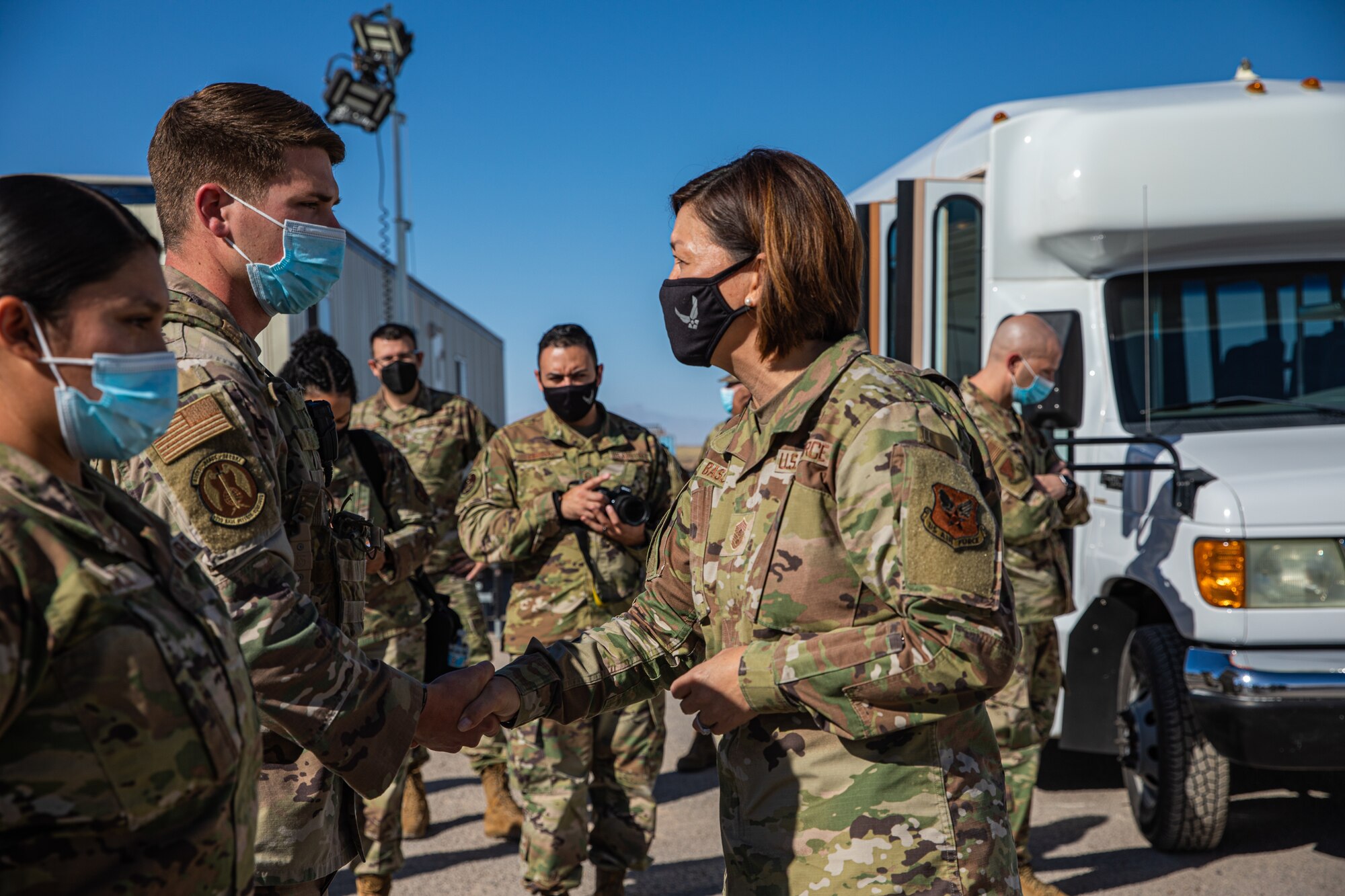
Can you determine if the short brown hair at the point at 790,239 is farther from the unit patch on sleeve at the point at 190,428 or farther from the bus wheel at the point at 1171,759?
the bus wheel at the point at 1171,759

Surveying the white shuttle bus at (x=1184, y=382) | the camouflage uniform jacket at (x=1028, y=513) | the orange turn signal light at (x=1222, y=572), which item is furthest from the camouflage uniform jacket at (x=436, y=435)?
the orange turn signal light at (x=1222, y=572)

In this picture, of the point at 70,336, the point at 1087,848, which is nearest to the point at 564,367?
the point at 1087,848

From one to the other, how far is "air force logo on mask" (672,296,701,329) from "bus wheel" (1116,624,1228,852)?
10.7 feet

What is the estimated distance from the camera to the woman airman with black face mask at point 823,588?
68.9 inches

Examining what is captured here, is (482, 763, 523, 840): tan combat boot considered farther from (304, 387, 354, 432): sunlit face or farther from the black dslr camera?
(304, 387, 354, 432): sunlit face

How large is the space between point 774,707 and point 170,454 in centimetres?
107

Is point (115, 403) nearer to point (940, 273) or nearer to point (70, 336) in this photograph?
point (70, 336)

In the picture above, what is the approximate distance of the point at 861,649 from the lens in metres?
1.78

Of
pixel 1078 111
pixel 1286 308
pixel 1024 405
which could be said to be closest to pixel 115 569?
pixel 1024 405

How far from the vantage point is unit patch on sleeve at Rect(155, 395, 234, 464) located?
1.76 m

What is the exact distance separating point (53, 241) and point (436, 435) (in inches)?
211

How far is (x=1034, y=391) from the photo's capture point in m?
4.68

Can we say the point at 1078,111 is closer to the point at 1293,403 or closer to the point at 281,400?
the point at 1293,403

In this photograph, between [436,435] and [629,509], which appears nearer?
[629,509]
